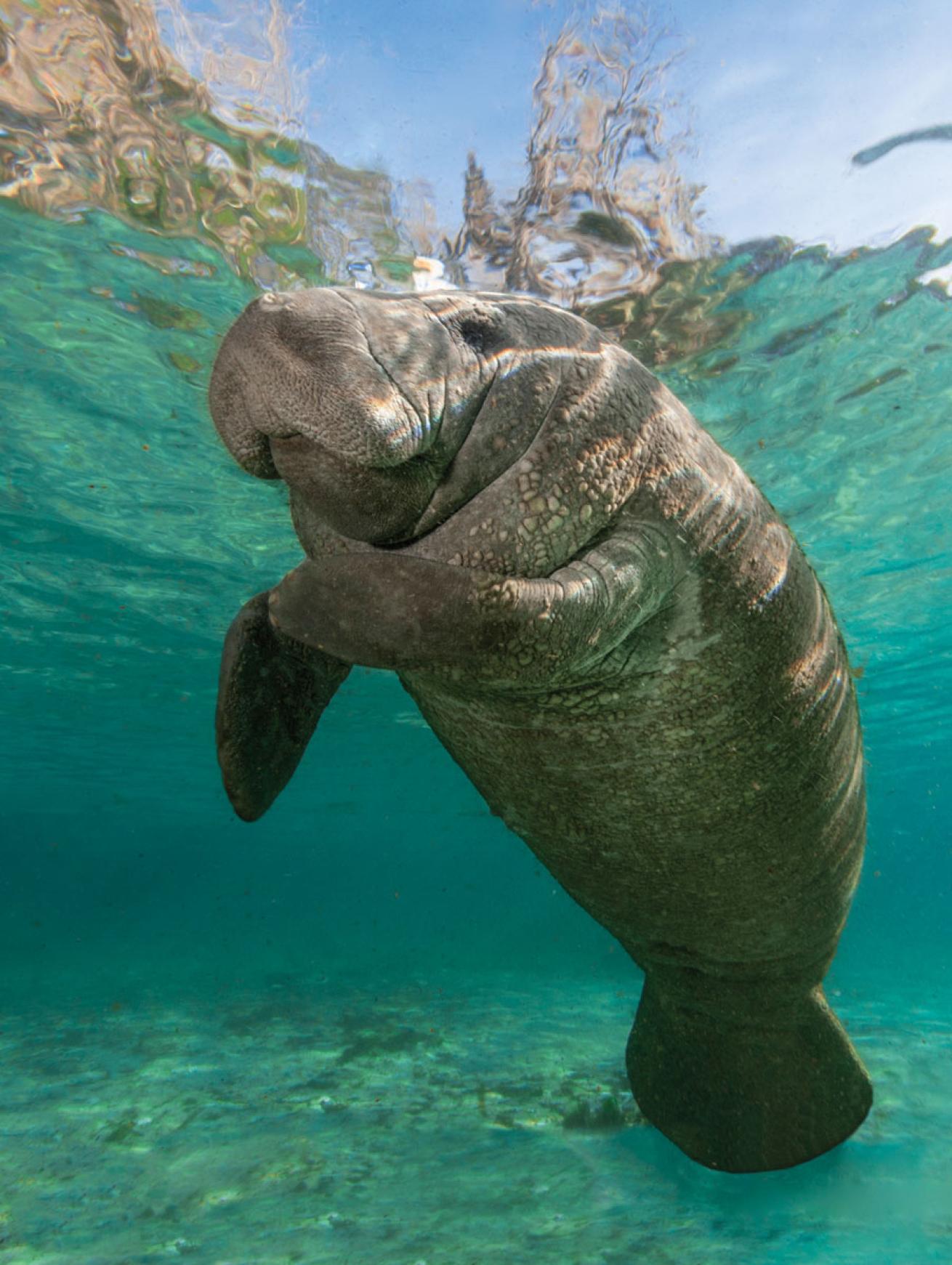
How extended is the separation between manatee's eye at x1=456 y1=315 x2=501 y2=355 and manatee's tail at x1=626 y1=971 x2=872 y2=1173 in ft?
10.3

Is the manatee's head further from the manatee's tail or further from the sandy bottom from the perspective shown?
the sandy bottom

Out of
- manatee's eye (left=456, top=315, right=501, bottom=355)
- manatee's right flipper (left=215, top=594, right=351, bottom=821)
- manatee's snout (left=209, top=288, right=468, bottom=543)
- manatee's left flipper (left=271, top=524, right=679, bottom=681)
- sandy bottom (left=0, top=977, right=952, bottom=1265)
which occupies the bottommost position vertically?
sandy bottom (left=0, top=977, right=952, bottom=1265)

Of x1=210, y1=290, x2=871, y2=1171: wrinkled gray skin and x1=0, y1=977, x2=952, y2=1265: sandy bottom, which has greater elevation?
x1=210, y1=290, x2=871, y2=1171: wrinkled gray skin

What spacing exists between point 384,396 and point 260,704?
1.31m

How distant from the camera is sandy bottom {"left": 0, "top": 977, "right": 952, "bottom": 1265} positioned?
3.85 metres

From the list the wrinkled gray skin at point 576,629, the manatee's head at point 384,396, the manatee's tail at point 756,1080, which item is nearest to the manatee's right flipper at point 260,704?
the wrinkled gray skin at point 576,629

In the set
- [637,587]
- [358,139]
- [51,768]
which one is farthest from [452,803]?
[637,587]

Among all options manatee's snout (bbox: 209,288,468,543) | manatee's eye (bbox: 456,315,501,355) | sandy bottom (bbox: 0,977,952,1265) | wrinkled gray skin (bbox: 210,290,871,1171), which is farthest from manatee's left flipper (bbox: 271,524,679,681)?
sandy bottom (bbox: 0,977,952,1265)

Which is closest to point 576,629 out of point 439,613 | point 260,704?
point 439,613

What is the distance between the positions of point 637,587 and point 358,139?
5.32m

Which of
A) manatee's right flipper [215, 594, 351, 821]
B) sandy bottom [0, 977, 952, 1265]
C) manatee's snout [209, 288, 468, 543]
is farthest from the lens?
sandy bottom [0, 977, 952, 1265]

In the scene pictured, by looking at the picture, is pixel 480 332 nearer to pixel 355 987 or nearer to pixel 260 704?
pixel 260 704

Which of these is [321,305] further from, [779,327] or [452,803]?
[452,803]

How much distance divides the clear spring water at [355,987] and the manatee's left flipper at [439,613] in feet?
10.2
